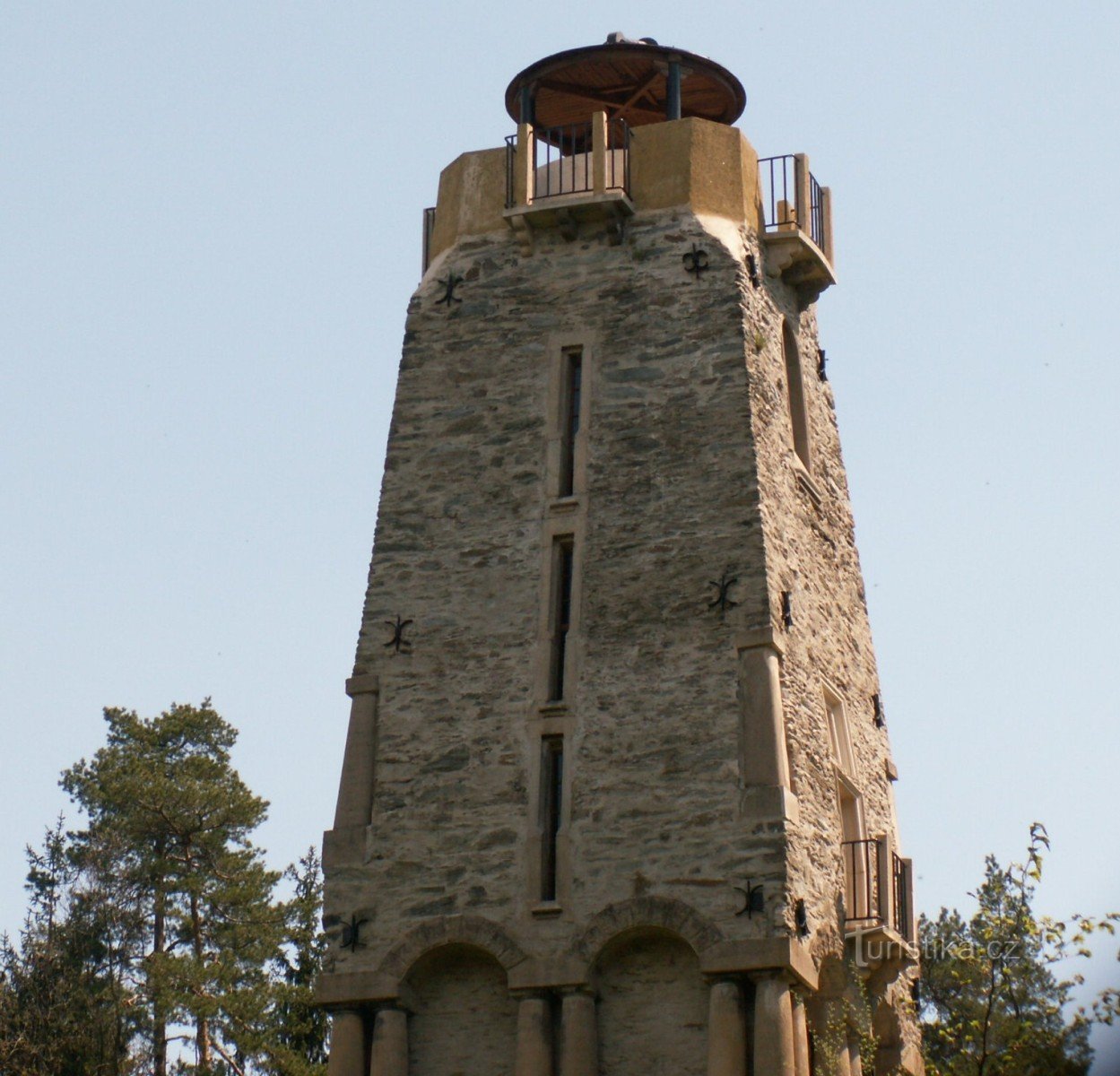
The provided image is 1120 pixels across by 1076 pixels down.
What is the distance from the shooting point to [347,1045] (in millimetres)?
25875

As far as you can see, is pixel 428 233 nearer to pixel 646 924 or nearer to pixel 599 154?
pixel 599 154

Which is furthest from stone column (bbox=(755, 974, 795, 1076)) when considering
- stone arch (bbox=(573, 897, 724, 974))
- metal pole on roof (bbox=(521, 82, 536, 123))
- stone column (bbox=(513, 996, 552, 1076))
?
metal pole on roof (bbox=(521, 82, 536, 123))

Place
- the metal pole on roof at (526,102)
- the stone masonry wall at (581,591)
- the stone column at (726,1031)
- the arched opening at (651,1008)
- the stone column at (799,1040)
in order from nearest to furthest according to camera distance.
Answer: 1. the stone column at (726,1031)
2. the stone column at (799,1040)
3. the arched opening at (651,1008)
4. the stone masonry wall at (581,591)
5. the metal pole on roof at (526,102)

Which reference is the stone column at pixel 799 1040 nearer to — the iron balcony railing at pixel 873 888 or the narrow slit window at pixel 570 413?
the iron balcony railing at pixel 873 888

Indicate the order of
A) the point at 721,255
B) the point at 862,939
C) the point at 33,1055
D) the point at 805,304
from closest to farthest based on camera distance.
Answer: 1. the point at 862,939
2. the point at 721,255
3. the point at 805,304
4. the point at 33,1055

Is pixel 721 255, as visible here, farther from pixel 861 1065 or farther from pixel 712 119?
pixel 861 1065

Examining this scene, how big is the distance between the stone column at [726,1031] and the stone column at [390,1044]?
3274 mm

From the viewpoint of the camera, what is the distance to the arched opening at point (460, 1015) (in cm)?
2570

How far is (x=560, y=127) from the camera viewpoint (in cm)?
2989

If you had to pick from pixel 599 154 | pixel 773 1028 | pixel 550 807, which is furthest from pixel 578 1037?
pixel 599 154

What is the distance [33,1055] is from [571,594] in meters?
13.7

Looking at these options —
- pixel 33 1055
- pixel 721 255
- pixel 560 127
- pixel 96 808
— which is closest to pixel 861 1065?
pixel 721 255

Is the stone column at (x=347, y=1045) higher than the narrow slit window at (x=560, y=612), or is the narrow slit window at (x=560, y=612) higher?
the narrow slit window at (x=560, y=612)

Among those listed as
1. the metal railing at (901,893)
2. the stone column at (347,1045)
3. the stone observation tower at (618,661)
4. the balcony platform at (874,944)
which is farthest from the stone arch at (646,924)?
the metal railing at (901,893)
